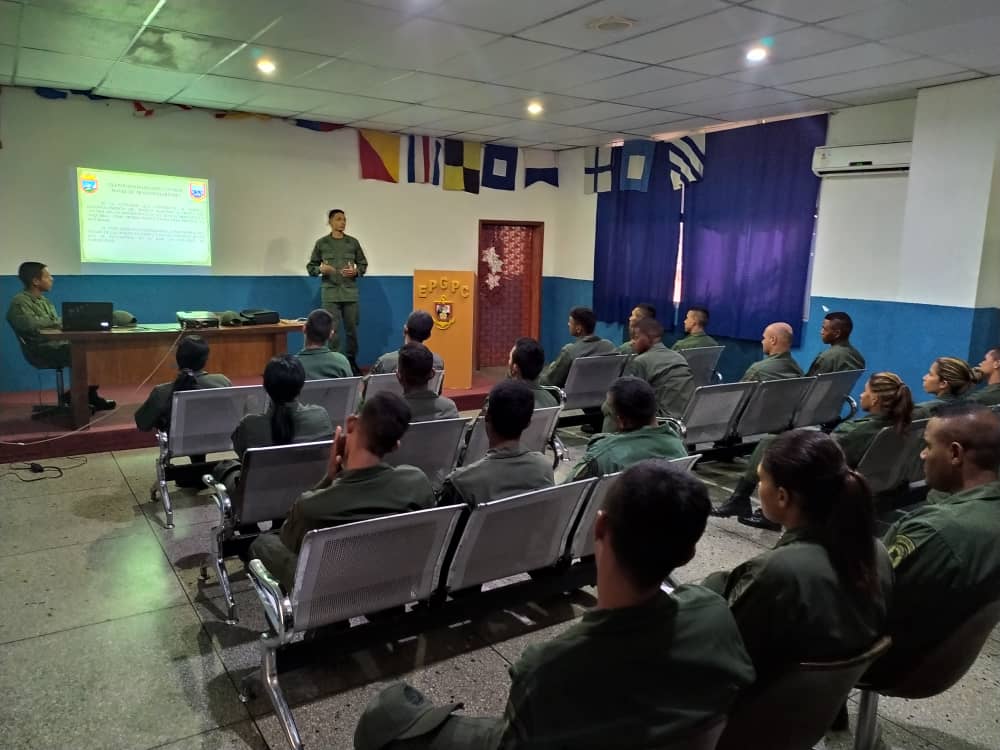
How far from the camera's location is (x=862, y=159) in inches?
236

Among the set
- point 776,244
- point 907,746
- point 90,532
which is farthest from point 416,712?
point 776,244

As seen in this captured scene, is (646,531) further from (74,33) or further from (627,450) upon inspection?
(74,33)

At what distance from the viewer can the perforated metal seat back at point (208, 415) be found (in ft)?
11.8

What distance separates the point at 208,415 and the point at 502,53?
306 cm

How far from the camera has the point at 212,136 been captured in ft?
23.3

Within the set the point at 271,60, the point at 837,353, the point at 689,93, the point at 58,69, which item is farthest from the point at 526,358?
the point at 58,69

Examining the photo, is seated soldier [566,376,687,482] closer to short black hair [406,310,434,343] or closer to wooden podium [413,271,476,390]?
short black hair [406,310,434,343]

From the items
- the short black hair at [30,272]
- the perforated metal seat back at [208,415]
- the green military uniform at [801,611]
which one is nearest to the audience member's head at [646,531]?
the green military uniform at [801,611]

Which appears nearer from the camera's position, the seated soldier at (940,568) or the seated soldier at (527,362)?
the seated soldier at (940,568)

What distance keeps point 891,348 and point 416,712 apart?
5716 mm

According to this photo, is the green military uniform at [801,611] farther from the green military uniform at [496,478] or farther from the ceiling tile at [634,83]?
the ceiling tile at [634,83]

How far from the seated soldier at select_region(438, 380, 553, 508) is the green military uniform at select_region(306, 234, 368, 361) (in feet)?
17.0

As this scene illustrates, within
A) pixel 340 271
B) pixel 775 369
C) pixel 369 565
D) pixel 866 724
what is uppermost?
pixel 340 271

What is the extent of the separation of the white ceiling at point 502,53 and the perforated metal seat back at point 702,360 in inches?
83.9
